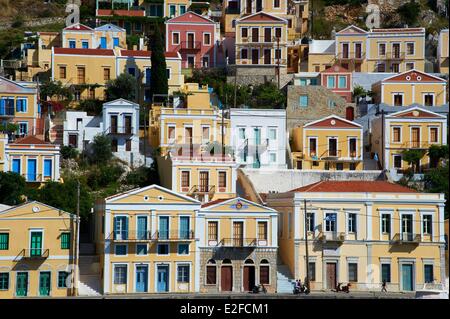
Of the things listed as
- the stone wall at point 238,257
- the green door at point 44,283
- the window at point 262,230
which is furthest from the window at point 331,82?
the green door at point 44,283

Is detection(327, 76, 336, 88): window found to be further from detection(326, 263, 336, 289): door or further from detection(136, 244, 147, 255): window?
detection(136, 244, 147, 255): window

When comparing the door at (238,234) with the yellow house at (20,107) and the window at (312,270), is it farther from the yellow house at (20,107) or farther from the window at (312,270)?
the yellow house at (20,107)

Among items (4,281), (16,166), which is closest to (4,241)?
(4,281)

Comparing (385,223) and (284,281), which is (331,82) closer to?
(385,223)
